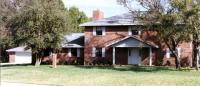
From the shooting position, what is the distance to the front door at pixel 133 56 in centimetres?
4700

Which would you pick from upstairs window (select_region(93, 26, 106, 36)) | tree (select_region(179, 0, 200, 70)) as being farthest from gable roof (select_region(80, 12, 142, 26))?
tree (select_region(179, 0, 200, 70))

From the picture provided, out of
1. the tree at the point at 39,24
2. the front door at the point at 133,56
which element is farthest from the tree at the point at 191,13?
the front door at the point at 133,56

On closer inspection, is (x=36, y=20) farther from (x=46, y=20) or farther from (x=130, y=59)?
(x=130, y=59)

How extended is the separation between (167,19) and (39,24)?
521 inches

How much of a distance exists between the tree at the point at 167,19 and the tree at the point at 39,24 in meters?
7.70

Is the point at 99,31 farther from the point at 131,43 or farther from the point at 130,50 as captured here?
the point at 131,43

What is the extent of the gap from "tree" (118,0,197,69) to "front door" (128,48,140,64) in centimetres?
933

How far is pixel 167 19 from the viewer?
34.0 metres

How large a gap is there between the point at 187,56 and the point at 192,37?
10148mm

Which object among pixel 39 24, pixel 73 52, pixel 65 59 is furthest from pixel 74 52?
pixel 39 24

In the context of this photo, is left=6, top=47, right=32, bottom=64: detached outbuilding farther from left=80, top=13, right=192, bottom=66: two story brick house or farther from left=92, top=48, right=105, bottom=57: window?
left=80, top=13, right=192, bottom=66: two story brick house

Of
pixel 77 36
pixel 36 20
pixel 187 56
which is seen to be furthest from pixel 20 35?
pixel 187 56

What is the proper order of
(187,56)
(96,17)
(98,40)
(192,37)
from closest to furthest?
1. (192,37)
2. (187,56)
3. (98,40)
4. (96,17)

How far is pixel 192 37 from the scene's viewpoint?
114 feet
